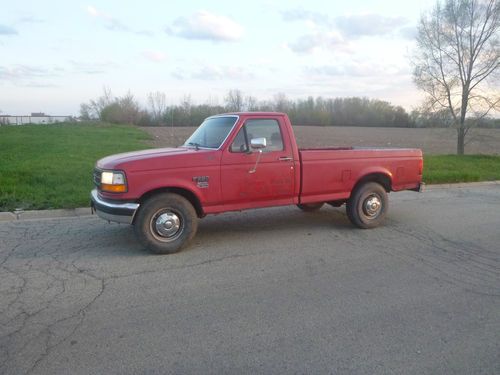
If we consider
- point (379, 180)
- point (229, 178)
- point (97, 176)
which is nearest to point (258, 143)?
point (229, 178)

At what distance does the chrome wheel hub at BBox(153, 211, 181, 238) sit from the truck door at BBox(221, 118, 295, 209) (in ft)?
2.49

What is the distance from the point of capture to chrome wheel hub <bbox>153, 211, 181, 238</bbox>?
5.73 meters

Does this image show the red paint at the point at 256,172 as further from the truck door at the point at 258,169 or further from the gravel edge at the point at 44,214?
the gravel edge at the point at 44,214

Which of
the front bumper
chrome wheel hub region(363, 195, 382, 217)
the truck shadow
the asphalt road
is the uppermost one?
the front bumper

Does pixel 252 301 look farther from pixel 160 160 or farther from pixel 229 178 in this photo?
pixel 160 160

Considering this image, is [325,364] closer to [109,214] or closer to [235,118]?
[109,214]

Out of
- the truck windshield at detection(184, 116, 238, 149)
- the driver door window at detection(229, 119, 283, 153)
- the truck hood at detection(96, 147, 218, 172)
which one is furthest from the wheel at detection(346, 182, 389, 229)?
the truck hood at detection(96, 147, 218, 172)

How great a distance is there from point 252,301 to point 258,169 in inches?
92.8

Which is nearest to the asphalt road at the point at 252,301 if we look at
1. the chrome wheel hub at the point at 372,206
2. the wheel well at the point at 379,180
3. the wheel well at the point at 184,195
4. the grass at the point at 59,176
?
the chrome wheel hub at the point at 372,206

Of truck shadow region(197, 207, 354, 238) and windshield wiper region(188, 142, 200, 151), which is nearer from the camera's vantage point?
windshield wiper region(188, 142, 200, 151)

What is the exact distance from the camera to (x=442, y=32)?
19.2 meters

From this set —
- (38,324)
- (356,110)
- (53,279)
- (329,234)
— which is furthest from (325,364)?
(356,110)

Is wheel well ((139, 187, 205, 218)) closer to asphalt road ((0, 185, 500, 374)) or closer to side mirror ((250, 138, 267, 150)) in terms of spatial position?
asphalt road ((0, 185, 500, 374))

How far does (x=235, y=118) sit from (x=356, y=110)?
92370 millimetres
